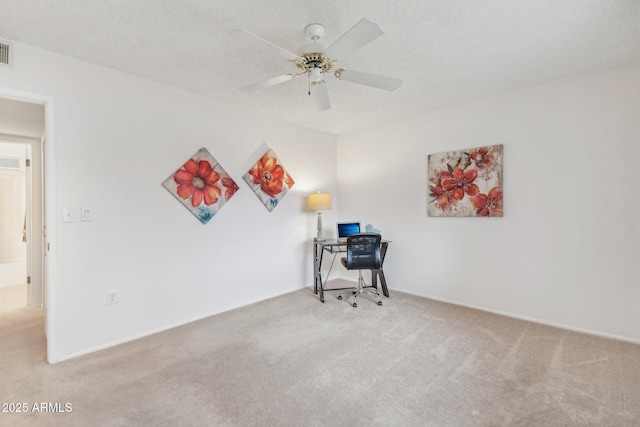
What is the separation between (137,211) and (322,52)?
2.14 metres

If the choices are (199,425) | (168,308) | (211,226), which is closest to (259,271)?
(211,226)

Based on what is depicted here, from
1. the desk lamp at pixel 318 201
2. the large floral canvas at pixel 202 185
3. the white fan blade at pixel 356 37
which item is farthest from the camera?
the desk lamp at pixel 318 201

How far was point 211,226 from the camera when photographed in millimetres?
3215

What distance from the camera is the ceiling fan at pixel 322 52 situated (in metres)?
1.59

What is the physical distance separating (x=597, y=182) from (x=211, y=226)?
12.4 ft

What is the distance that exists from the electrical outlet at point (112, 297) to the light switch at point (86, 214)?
2.16ft

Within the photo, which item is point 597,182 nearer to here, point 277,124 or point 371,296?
point 371,296

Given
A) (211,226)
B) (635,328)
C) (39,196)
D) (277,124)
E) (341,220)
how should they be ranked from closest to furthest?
(635,328) → (211,226) → (39,196) → (277,124) → (341,220)

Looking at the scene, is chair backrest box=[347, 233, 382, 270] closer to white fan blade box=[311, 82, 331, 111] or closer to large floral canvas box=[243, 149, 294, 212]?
large floral canvas box=[243, 149, 294, 212]

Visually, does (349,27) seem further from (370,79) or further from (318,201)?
(318,201)

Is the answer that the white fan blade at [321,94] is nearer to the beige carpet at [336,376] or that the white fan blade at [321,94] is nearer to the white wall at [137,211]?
the white wall at [137,211]

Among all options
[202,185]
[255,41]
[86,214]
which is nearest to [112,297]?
[86,214]

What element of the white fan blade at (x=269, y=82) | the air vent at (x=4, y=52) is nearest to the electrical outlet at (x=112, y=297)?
the air vent at (x=4, y=52)

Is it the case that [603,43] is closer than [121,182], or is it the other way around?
[603,43]
